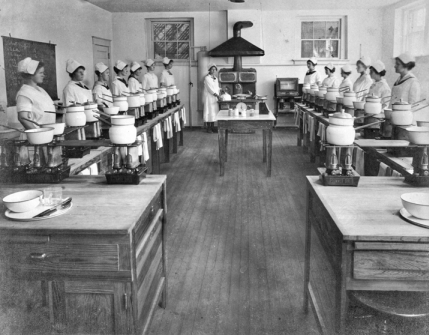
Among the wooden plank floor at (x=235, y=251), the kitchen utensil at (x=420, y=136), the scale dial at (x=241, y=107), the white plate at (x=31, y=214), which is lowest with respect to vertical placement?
the wooden plank floor at (x=235, y=251)

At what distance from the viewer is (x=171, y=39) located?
11.2 m

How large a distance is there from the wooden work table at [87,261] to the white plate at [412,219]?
1074mm

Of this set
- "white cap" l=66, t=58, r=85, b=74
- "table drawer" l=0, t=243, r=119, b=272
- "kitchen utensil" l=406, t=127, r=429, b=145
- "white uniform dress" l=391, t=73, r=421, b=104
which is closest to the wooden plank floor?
"table drawer" l=0, t=243, r=119, b=272

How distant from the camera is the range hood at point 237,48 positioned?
10.3 meters

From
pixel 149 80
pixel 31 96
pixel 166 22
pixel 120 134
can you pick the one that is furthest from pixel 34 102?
pixel 166 22

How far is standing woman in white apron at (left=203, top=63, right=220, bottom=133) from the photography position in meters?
9.76

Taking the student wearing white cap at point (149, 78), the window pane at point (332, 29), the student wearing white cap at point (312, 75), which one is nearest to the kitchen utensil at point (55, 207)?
the student wearing white cap at point (312, 75)

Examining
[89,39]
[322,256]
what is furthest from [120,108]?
[89,39]

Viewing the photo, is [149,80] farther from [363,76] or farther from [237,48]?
[363,76]

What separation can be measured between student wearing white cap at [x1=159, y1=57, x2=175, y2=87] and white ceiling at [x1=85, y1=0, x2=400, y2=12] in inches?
47.0

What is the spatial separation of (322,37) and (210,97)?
319 cm

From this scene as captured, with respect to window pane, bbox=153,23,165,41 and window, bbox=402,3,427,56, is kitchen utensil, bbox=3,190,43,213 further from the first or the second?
window pane, bbox=153,23,165,41

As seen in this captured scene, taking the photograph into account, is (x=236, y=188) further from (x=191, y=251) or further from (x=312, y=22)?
(x=312, y=22)

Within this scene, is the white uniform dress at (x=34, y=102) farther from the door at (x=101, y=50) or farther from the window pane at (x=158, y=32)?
the window pane at (x=158, y=32)
